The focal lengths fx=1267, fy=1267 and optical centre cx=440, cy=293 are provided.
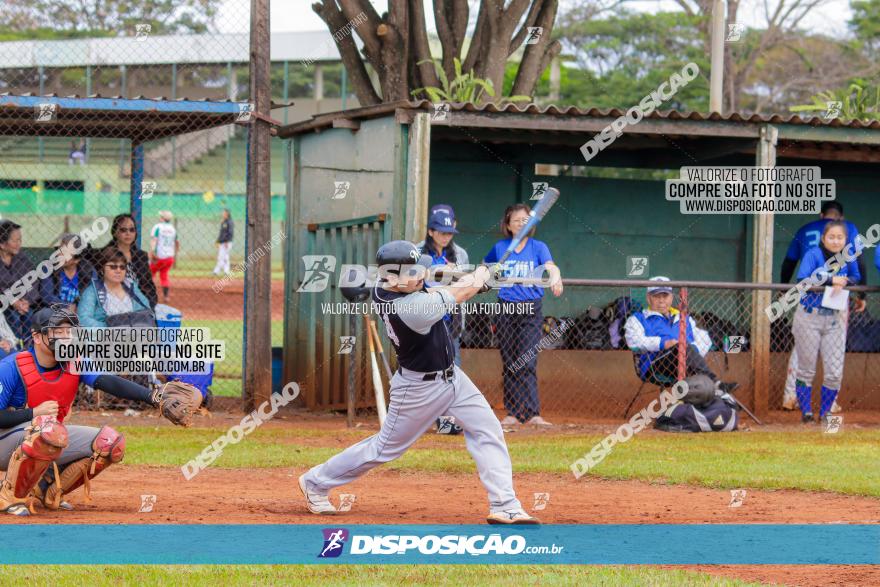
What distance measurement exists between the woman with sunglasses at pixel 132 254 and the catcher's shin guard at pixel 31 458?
16.1 ft

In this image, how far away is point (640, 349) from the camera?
12109 millimetres

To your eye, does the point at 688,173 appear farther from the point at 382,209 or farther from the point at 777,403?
the point at 382,209

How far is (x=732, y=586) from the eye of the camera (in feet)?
19.0

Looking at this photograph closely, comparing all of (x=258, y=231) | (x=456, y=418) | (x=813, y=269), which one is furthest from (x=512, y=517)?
(x=813, y=269)

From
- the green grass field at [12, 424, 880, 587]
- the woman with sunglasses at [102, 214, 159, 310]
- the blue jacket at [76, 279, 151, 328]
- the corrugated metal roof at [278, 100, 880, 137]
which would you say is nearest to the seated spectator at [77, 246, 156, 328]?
the blue jacket at [76, 279, 151, 328]

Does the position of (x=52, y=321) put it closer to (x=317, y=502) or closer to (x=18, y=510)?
(x=18, y=510)

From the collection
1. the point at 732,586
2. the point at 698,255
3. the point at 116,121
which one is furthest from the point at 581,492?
the point at 698,255

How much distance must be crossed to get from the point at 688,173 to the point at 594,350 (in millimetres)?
2531

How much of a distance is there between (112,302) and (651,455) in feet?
16.9

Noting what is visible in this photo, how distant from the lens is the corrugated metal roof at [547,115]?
1198 centimetres

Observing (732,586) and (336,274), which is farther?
(336,274)

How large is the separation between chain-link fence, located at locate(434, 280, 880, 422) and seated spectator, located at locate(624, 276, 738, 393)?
11 mm

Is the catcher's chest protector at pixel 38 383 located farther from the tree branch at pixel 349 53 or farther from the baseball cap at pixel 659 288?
the tree branch at pixel 349 53

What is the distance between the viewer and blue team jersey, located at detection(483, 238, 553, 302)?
1152cm
